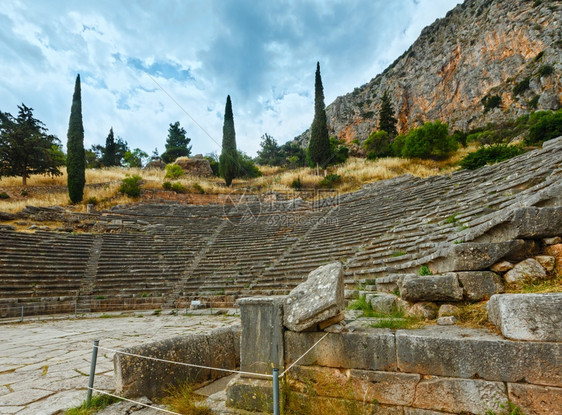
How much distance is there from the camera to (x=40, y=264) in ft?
→ 36.2

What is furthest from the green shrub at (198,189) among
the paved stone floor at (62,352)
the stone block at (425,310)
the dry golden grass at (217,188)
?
the stone block at (425,310)

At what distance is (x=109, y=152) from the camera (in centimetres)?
4369

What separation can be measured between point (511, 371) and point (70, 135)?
1198 inches

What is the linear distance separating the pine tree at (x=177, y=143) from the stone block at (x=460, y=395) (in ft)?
161

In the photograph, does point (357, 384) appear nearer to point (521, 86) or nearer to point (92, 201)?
point (92, 201)

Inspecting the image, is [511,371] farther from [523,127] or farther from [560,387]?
[523,127]

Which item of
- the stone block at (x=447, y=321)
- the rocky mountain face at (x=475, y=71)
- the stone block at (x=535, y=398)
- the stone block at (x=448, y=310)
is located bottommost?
the stone block at (x=535, y=398)

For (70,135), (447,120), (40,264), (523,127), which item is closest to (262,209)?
(40,264)

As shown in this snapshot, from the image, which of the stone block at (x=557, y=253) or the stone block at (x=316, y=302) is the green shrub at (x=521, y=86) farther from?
the stone block at (x=316, y=302)

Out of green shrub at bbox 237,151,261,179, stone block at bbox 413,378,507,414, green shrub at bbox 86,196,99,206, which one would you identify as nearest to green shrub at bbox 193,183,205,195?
green shrub at bbox 237,151,261,179

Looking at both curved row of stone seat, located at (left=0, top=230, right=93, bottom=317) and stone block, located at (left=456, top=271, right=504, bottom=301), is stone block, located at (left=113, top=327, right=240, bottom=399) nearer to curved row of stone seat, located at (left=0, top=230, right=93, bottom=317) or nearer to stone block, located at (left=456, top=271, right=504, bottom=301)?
stone block, located at (left=456, top=271, right=504, bottom=301)

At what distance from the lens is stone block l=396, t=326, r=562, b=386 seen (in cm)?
182

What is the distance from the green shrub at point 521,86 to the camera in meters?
33.5

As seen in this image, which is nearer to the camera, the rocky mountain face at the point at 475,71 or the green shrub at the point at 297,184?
the green shrub at the point at 297,184
